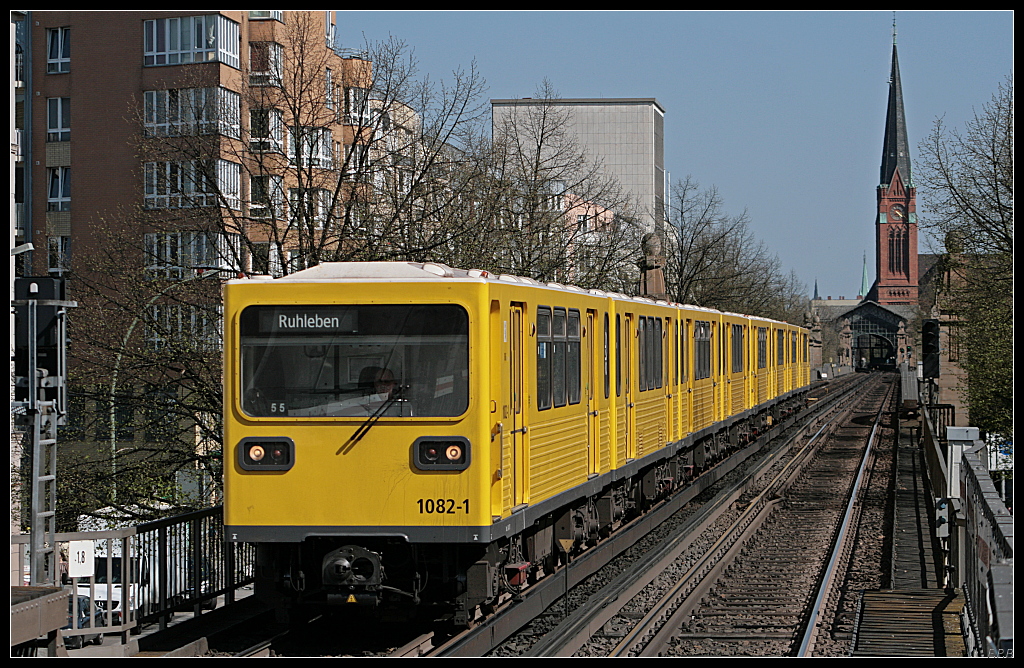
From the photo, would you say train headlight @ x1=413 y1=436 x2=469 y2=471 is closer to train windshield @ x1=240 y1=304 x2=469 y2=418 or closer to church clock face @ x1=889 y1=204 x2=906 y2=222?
train windshield @ x1=240 y1=304 x2=469 y2=418

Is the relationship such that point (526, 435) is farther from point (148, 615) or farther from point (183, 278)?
point (183, 278)

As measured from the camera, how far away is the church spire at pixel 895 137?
16125cm

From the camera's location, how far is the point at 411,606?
985 cm

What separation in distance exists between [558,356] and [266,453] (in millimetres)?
3077

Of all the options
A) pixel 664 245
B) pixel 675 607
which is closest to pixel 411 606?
pixel 675 607

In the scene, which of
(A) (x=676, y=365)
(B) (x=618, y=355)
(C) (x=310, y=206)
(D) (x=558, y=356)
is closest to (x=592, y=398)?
(B) (x=618, y=355)

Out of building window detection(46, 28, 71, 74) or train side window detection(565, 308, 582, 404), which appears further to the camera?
building window detection(46, 28, 71, 74)

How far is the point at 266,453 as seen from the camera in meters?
9.53

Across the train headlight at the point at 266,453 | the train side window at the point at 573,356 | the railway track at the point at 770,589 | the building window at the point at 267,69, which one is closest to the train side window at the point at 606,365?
the train side window at the point at 573,356

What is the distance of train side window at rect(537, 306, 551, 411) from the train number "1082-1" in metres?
1.76

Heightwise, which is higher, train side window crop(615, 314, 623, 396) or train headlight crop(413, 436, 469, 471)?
train side window crop(615, 314, 623, 396)

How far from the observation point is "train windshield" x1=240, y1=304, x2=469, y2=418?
368 inches

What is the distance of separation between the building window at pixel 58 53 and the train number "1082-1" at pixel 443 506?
2806 centimetres

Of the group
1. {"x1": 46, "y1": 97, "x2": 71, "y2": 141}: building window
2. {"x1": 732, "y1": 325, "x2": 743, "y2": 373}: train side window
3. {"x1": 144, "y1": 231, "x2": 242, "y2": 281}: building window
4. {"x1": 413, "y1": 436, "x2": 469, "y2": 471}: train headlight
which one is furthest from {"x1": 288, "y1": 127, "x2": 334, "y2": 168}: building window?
{"x1": 46, "y1": 97, "x2": 71, "y2": 141}: building window
